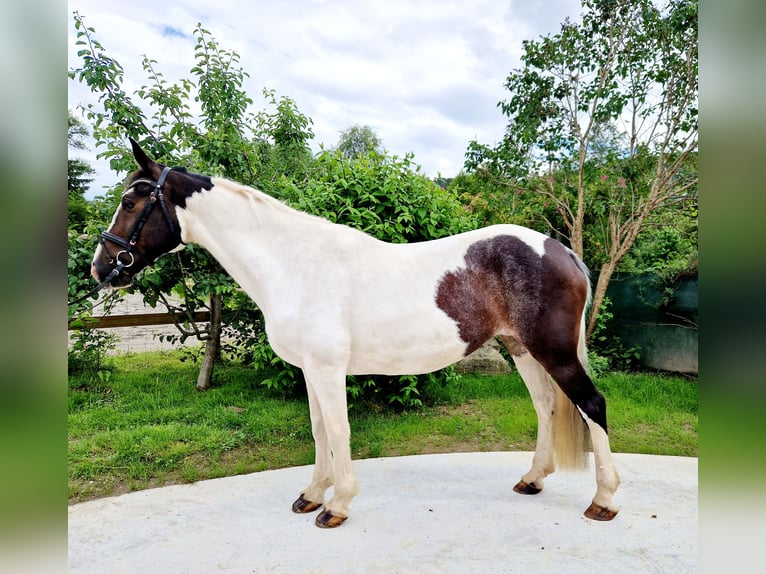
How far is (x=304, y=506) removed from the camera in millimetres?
2557

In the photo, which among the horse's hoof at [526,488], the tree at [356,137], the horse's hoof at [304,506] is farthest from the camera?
the tree at [356,137]

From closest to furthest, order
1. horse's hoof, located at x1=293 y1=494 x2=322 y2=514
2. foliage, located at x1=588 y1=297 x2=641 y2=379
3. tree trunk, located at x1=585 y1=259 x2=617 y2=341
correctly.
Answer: horse's hoof, located at x1=293 y1=494 x2=322 y2=514 < tree trunk, located at x1=585 y1=259 x2=617 y2=341 < foliage, located at x1=588 y1=297 x2=641 y2=379

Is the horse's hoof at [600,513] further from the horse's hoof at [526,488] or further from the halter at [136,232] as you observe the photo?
the halter at [136,232]

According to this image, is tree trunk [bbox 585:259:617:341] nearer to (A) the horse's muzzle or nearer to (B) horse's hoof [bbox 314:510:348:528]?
(B) horse's hoof [bbox 314:510:348:528]

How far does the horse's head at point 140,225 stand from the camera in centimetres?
228

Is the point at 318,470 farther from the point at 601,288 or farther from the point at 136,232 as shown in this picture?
the point at 601,288

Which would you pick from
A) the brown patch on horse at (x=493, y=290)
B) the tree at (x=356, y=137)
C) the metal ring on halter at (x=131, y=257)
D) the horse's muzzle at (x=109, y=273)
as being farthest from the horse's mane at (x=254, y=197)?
the tree at (x=356, y=137)

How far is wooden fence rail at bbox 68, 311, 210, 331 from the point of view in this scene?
458cm

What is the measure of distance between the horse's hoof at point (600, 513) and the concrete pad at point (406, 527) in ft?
0.14

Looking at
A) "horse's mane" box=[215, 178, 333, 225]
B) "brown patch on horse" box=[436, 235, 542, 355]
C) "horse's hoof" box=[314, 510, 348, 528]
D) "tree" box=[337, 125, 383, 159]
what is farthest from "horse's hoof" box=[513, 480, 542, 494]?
"tree" box=[337, 125, 383, 159]

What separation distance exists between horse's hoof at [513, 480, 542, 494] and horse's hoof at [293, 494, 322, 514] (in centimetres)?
128
